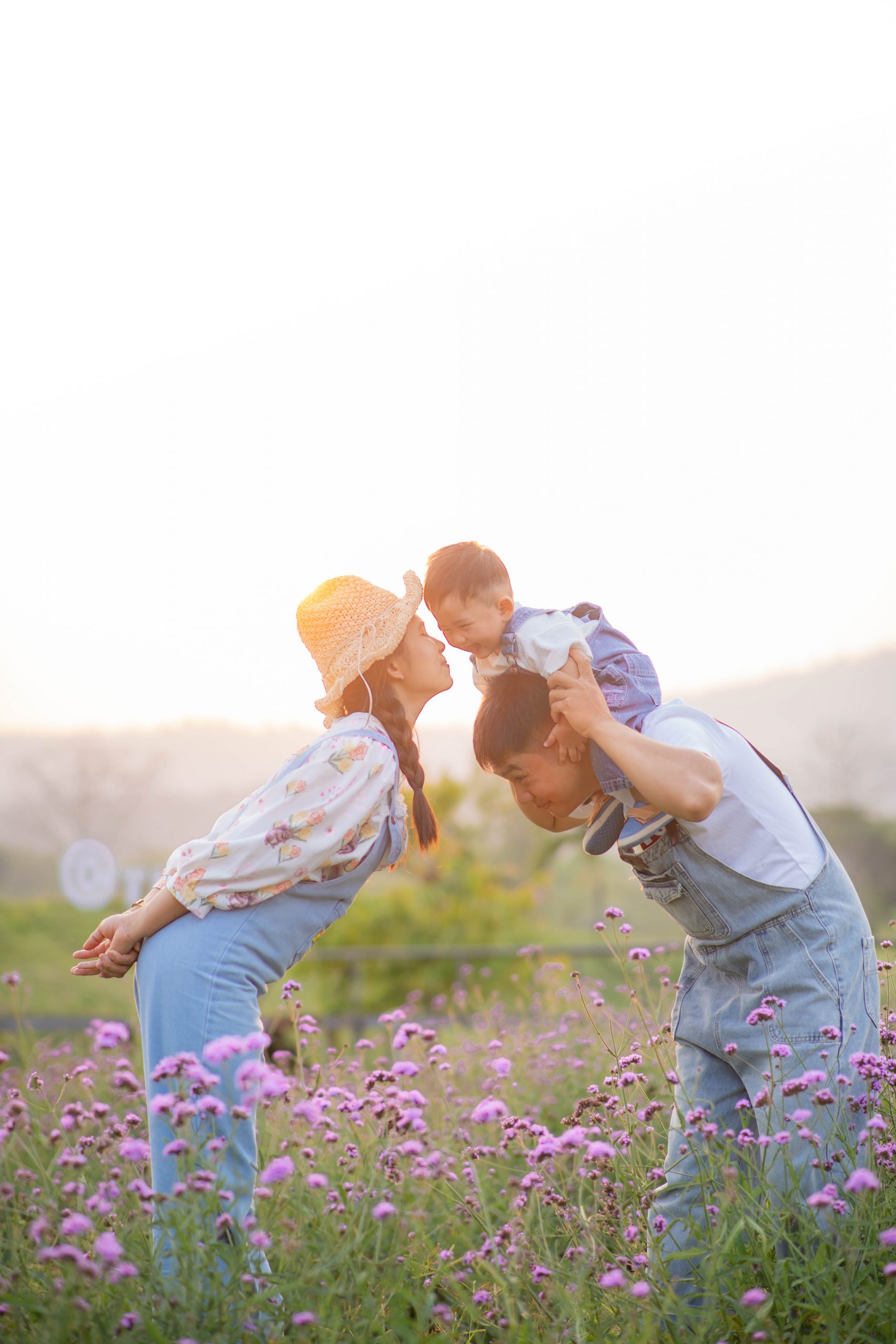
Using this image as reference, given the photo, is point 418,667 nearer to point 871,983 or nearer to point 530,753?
point 530,753

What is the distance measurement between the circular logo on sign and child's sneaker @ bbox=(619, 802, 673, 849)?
922 centimetres

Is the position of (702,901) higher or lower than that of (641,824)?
lower

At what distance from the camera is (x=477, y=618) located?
270 cm

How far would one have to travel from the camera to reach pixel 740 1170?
2.26 meters

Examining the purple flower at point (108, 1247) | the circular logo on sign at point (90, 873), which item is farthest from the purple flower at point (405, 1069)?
the circular logo on sign at point (90, 873)

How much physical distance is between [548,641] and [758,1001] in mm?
931

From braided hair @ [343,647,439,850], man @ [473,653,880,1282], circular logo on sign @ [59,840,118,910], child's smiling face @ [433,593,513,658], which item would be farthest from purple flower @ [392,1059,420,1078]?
circular logo on sign @ [59,840,118,910]

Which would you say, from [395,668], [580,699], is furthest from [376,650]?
[580,699]

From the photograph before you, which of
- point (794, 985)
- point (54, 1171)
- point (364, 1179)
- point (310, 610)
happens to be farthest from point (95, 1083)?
point (794, 985)

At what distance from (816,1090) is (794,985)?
27 centimetres

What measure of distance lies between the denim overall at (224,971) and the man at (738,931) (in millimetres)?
622

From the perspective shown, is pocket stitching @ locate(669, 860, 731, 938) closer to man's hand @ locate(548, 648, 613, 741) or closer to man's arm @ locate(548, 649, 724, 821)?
man's arm @ locate(548, 649, 724, 821)

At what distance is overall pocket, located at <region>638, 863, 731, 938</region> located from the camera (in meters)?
2.26

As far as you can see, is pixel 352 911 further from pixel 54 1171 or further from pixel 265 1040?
pixel 265 1040
